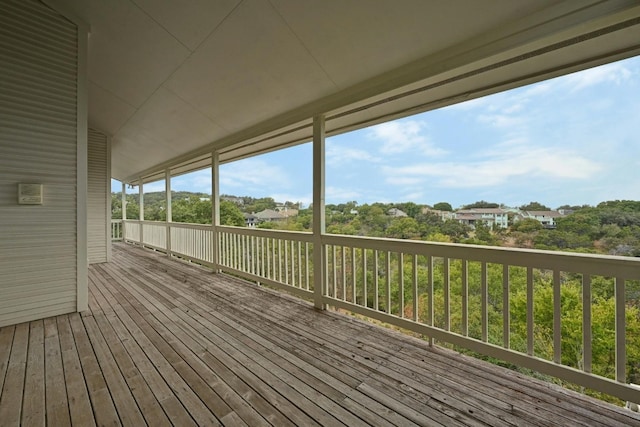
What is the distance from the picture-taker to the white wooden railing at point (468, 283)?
154 cm

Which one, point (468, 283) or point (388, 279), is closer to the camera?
point (468, 283)

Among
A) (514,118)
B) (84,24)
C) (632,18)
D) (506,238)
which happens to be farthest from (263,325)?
(514,118)

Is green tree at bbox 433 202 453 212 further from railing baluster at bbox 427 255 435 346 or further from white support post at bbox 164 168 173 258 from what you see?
white support post at bbox 164 168 173 258

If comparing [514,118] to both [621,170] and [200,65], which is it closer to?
[621,170]

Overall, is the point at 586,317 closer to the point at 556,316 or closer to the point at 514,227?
the point at 556,316

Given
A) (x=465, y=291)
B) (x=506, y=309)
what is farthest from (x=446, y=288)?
(x=506, y=309)

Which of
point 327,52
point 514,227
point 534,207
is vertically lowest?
point 514,227

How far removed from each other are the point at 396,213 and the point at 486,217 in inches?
67.0

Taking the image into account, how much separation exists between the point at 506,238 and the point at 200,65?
→ 3943mm

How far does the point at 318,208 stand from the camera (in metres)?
3.04

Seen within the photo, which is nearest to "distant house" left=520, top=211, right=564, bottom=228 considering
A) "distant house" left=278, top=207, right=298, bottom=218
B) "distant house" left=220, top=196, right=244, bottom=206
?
"distant house" left=278, top=207, right=298, bottom=218

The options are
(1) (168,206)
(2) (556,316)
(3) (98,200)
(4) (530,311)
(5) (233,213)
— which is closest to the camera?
(2) (556,316)

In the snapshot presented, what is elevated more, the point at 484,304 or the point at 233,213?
the point at 233,213

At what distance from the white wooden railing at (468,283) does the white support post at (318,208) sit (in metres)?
0.04
